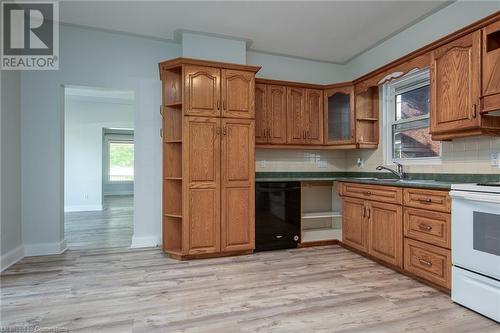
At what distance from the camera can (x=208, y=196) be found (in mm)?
3314

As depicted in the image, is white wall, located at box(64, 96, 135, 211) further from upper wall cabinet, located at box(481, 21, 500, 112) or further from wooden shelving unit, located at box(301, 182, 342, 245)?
upper wall cabinet, located at box(481, 21, 500, 112)

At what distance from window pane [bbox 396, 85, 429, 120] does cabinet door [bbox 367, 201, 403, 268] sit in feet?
4.46

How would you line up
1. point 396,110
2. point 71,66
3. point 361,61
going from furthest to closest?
point 361,61, point 396,110, point 71,66

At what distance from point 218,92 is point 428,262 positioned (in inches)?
111

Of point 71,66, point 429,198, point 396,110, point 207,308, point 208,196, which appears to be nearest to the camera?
point 207,308

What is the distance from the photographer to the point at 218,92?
11.0ft

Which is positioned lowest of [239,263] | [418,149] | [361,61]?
[239,263]

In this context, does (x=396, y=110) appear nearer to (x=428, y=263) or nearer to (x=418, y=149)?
(x=418, y=149)

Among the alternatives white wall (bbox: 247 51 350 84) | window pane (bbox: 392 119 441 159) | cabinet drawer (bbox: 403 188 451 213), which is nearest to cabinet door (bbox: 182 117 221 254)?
white wall (bbox: 247 51 350 84)

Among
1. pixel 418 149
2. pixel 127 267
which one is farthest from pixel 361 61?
pixel 127 267

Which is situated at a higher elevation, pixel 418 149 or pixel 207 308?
pixel 418 149

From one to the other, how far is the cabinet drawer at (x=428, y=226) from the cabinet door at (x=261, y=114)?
200 centimetres

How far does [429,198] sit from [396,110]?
1750mm

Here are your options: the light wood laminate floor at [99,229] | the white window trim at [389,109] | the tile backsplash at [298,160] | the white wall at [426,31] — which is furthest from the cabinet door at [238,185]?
the white wall at [426,31]
